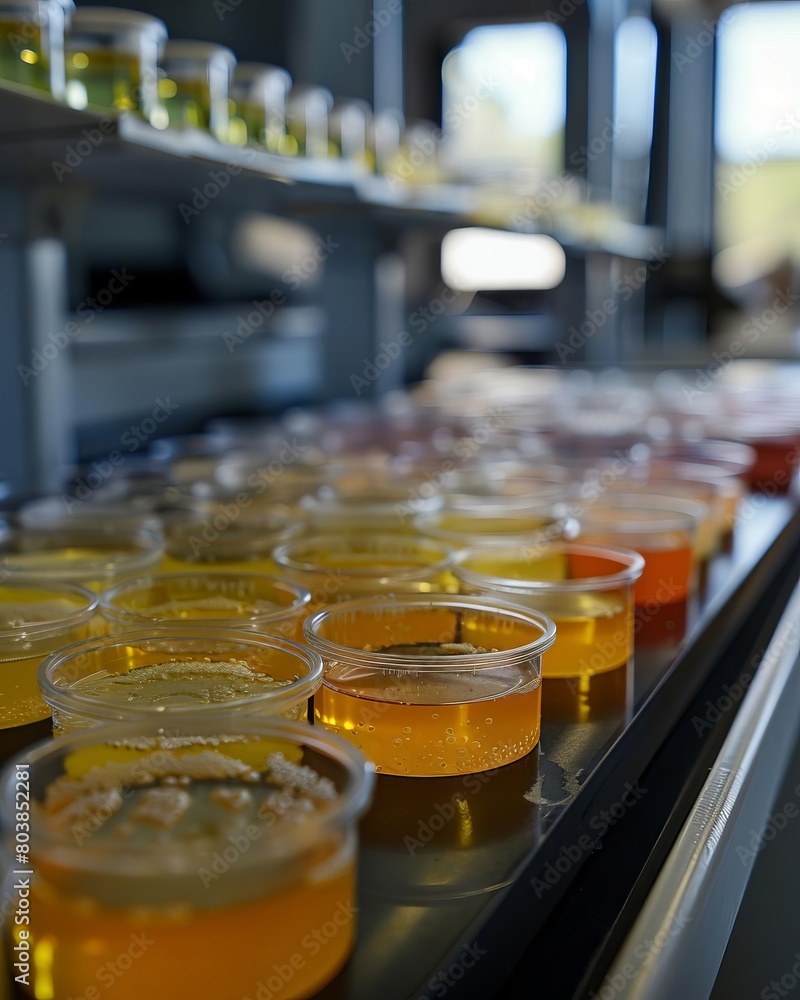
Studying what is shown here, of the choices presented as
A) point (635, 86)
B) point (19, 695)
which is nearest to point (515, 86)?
point (635, 86)

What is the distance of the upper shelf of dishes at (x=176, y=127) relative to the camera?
1152mm

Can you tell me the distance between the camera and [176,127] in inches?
58.0

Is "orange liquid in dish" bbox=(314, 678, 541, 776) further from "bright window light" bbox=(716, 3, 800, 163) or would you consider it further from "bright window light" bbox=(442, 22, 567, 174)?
"bright window light" bbox=(716, 3, 800, 163)

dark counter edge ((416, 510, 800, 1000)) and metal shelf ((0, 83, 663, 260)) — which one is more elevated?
metal shelf ((0, 83, 663, 260))

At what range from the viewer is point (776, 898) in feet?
4.66

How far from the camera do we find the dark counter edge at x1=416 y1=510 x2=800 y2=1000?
651 mm

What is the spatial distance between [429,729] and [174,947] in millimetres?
298
